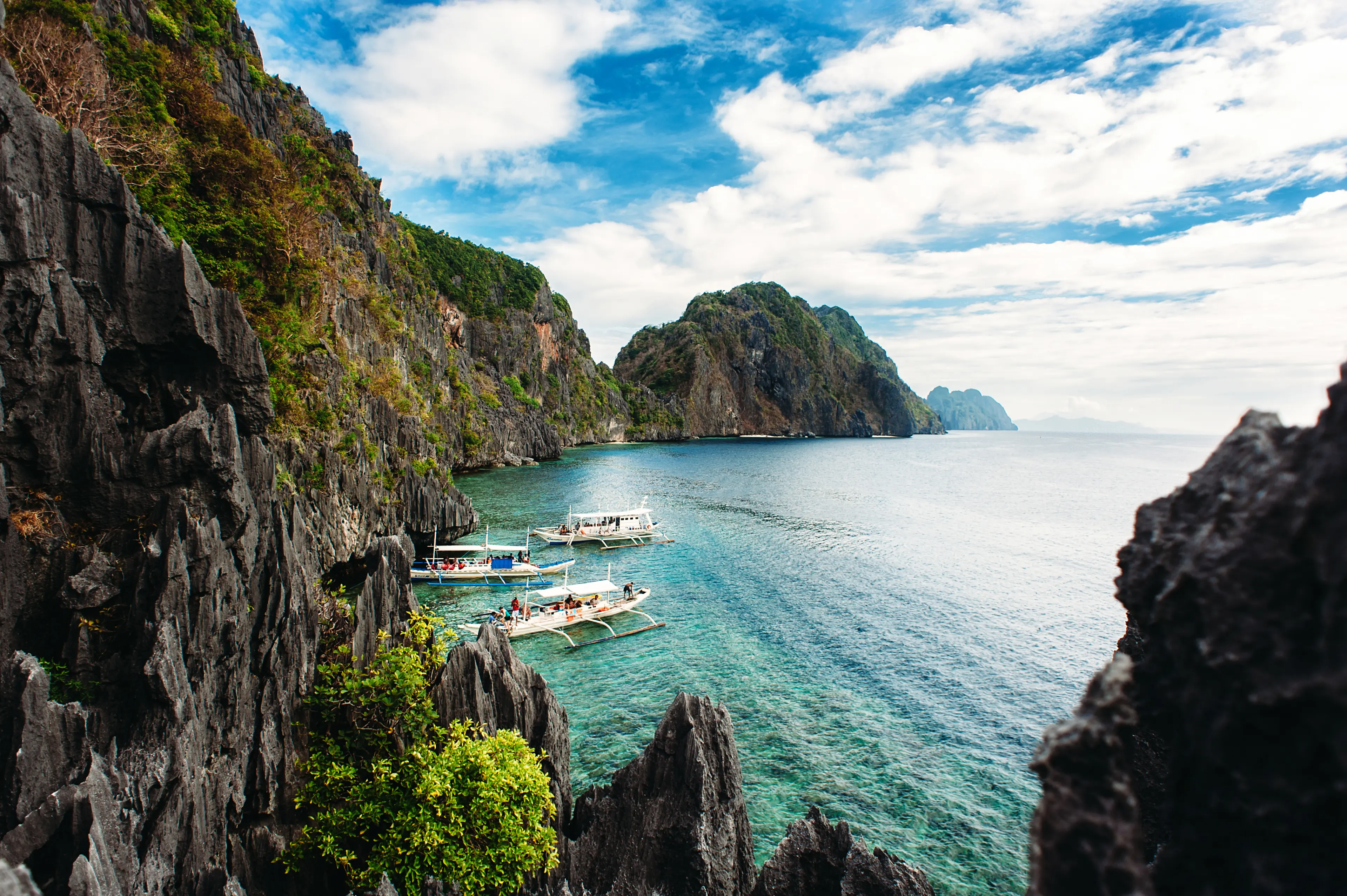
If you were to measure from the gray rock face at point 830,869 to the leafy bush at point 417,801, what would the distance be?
20.2 feet

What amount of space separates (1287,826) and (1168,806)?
130cm

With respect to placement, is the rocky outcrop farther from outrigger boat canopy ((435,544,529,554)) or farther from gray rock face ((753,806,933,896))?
outrigger boat canopy ((435,544,529,554))

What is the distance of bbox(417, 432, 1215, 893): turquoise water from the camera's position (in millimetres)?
23000

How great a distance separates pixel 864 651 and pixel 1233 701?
3460 centimetres

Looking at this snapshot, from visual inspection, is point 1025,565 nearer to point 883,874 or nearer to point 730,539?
point 730,539

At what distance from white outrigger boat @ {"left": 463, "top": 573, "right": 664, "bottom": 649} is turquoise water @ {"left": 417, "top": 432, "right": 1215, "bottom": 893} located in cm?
101

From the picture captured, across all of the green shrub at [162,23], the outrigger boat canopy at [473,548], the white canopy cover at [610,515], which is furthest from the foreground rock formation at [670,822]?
the white canopy cover at [610,515]

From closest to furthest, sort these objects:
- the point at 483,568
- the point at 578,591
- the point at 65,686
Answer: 1. the point at 65,686
2. the point at 578,591
3. the point at 483,568

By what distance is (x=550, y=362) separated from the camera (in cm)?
18275

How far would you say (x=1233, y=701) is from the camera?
15.2ft

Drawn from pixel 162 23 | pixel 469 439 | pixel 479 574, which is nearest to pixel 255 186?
pixel 162 23

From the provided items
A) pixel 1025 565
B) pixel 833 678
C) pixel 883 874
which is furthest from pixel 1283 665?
pixel 1025 565

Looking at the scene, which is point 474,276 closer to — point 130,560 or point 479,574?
point 479,574

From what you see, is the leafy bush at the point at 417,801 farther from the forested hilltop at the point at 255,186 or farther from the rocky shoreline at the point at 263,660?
the forested hilltop at the point at 255,186
